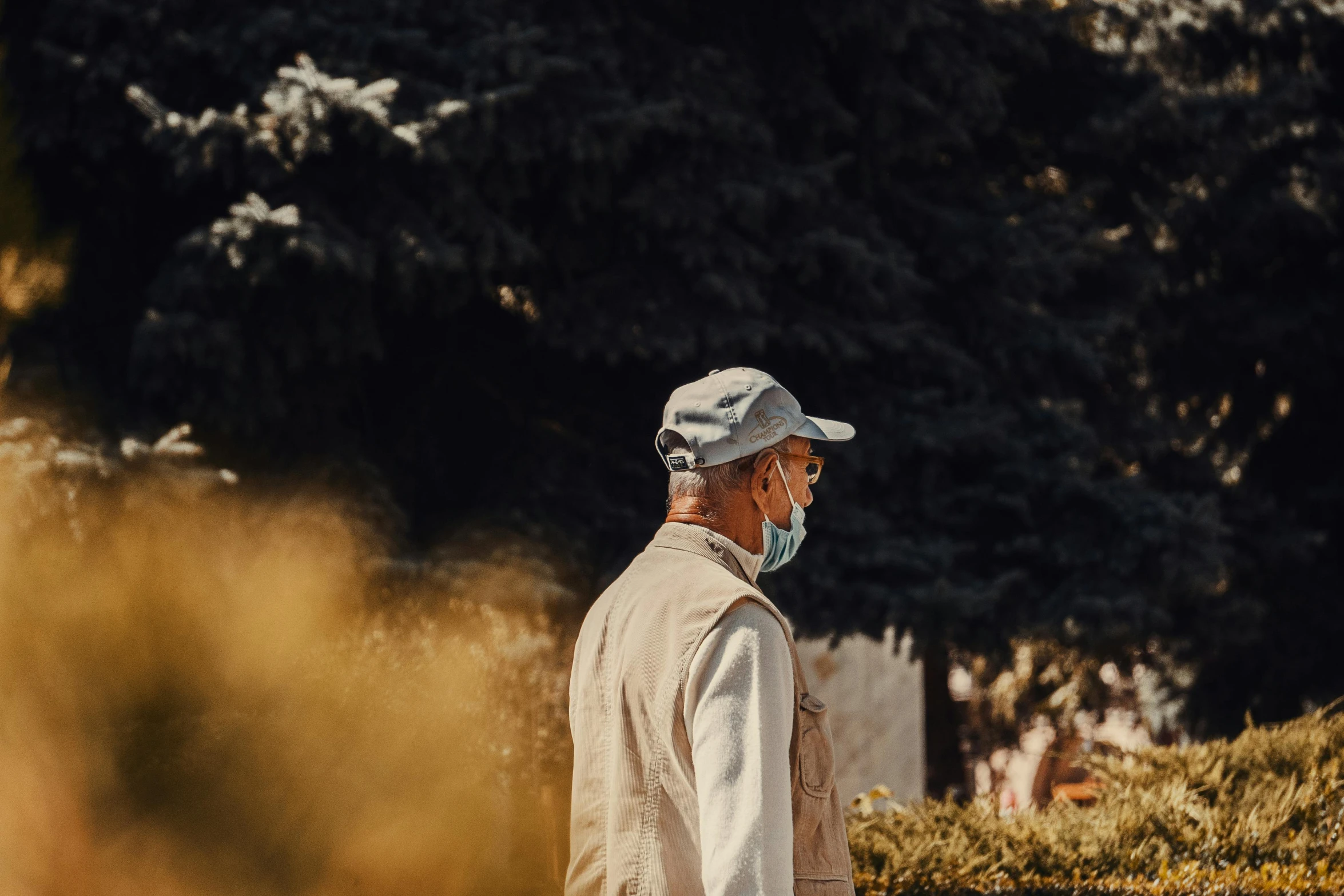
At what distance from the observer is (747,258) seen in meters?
7.75

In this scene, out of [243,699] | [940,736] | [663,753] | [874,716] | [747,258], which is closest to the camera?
[663,753]

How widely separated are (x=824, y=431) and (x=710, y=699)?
0.62 meters

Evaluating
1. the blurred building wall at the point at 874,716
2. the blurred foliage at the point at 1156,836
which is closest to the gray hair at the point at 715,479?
the blurred foliage at the point at 1156,836

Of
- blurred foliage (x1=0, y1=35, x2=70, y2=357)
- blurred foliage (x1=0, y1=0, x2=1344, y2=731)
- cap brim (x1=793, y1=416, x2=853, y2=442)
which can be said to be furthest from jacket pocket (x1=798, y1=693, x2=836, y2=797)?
blurred foliage (x1=0, y1=0, x2=1344, y2=731)

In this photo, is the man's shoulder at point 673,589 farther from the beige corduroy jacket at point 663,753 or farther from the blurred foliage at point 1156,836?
the blurred foliage at point 1156,836

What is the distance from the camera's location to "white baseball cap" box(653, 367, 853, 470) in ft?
7.05

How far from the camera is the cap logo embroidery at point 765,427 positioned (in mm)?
2156

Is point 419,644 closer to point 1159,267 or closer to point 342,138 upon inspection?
point 342,138

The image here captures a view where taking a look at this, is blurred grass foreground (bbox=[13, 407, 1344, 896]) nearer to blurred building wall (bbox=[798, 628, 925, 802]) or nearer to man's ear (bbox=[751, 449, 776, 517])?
man's ear (bbox=[751, 449, 776, 517])

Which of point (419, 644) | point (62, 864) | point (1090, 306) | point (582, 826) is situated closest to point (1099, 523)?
point (1090, 306)

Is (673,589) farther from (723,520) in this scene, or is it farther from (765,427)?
(765,427)

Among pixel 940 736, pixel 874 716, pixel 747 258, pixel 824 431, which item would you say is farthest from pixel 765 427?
pixel 940 736

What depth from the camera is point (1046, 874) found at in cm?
497

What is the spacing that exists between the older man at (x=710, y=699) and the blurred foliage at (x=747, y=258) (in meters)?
4.54
